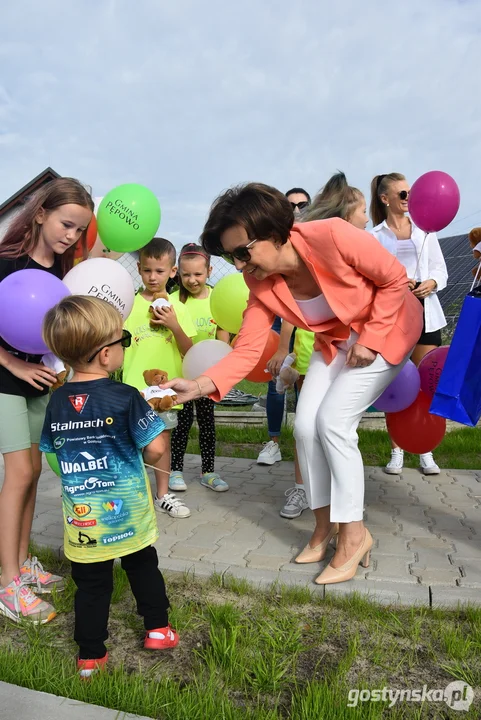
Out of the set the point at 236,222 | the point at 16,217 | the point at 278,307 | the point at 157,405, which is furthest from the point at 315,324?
the point at 16,217

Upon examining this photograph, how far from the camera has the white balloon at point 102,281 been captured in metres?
2.90

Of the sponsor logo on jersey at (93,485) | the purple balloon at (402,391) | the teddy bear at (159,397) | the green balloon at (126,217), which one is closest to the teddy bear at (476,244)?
the purple balloon at (402,391)

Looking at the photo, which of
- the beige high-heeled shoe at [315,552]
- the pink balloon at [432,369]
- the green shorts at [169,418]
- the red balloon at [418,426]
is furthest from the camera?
the green shorts at [169,418]

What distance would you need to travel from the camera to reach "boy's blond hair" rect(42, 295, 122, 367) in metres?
2.21

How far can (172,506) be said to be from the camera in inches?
156

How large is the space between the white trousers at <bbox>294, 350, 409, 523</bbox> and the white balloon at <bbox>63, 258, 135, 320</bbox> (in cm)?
105

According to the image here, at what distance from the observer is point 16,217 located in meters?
2.90

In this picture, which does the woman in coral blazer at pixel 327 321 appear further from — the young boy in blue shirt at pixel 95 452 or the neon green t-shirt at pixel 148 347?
the neon green t-shirt at pixel 148 347

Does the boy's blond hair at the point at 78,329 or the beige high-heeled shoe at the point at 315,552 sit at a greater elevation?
the boy's blond hair at the point at 78,329

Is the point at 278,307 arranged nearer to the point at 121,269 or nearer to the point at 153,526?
the point at 121,269

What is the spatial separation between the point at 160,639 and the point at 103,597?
0.30 meters

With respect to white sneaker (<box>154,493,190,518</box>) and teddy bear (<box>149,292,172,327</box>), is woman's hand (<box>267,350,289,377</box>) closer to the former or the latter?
teddy bear (<box>149,292,172,327</box>)

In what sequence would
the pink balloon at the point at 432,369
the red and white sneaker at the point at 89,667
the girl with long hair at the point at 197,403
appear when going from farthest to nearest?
the girl with long hair at the point at 197,403
the pink balloon at the point at 432,369
the red and white sneaker at the point at 89,667

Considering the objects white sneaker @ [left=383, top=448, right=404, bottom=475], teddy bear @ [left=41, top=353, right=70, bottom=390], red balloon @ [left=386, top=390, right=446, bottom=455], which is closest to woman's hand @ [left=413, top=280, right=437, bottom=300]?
red balloon @ [left=386, top=390, right=446, bottom=455]
